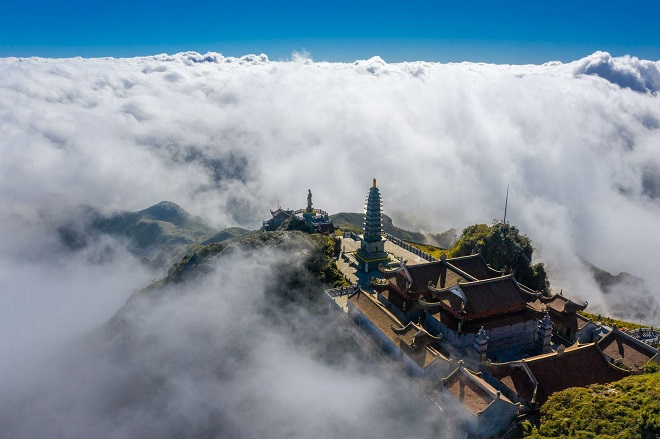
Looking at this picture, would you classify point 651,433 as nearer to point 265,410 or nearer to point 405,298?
point 405,298

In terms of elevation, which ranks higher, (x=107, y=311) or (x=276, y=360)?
(x=276, y=360)

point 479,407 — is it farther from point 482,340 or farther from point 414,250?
point 414,250

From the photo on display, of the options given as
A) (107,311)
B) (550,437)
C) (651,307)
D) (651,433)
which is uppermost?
(651,433)

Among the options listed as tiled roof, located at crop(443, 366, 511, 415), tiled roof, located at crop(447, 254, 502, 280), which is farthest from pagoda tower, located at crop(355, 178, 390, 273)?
tiled roof, located at crop(443, 366, 511, 415)

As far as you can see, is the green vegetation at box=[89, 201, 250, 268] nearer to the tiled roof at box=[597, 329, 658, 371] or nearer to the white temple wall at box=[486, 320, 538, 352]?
the white temple wall at box=[486, 320, 538, 352]

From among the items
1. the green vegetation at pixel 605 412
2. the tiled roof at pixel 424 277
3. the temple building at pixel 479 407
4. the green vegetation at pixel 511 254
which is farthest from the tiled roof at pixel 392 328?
the green vegetation at pixel 511 254

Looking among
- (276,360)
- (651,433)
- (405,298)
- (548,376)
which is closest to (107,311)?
(276,360)

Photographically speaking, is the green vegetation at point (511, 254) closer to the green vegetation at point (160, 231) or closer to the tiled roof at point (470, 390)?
the tiled roof at point (470, 390)
